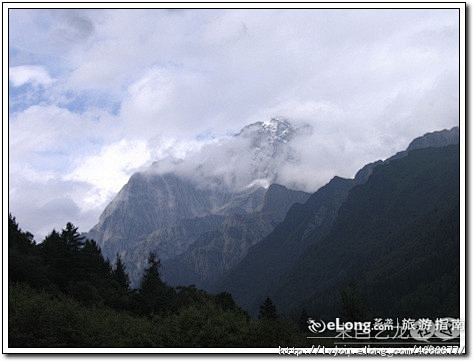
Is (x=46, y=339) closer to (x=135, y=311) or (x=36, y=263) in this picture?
(x=36, y=263)

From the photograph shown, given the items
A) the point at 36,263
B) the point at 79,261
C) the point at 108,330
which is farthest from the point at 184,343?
the point at 79,261

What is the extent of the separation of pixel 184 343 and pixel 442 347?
45.8 ft

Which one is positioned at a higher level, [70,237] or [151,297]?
[70,237]

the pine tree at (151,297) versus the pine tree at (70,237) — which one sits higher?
the pine tree at (70,237)

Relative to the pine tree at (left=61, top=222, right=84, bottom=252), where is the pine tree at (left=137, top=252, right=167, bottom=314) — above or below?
below

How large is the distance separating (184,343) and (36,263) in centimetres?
2605

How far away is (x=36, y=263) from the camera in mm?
43250

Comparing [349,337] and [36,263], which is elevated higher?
[36,263]
